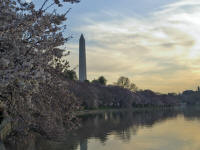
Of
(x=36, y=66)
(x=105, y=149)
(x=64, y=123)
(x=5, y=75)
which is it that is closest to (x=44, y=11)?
(x=36, y=66)

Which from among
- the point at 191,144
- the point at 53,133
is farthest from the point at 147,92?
the point at 53,133

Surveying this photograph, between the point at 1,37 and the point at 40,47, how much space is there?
1885mm

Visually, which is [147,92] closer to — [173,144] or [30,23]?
[173,144]

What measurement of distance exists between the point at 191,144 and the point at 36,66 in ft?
96.0

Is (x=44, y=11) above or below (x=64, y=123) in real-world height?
above

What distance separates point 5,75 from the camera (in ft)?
20.4

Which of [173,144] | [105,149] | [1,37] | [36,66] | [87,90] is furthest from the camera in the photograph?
[87,90]

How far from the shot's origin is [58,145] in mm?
29250

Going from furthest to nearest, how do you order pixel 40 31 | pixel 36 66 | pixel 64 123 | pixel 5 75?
pixel 64 123 → pixel 40 31 → pixel 36 66 → pixel 5 75

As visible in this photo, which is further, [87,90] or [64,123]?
[87,90]

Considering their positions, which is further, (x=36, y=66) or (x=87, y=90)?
(x=87, y=90)

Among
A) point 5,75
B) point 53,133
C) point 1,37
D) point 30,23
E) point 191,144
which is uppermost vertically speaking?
point 30,23

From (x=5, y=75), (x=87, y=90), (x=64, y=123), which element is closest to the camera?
(x=5, y=75)

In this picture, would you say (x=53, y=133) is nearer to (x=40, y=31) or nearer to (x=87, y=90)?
(x=40, y=31)
